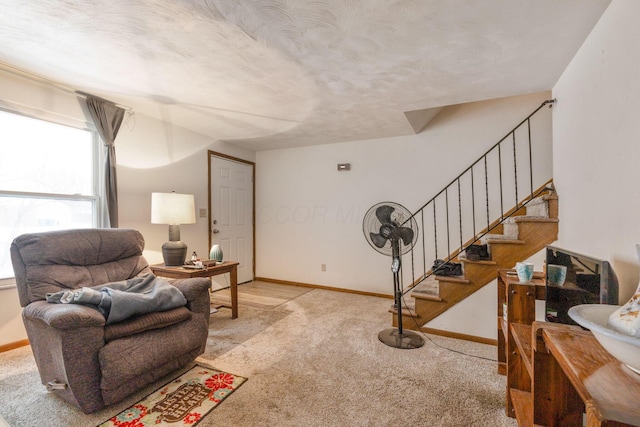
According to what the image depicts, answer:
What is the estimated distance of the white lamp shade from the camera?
267cm

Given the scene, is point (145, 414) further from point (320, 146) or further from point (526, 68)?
point (320, 146)

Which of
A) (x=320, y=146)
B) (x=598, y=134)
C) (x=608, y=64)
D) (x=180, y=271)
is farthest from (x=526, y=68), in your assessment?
(x=180, y=271)

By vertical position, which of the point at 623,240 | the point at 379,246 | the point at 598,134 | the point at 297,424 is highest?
the point at 598,134

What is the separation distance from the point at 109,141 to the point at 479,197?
3.93 m

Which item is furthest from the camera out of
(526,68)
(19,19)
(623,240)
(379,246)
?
(379,246)

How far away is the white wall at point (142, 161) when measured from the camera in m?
2.25

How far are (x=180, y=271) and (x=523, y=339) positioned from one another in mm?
2476

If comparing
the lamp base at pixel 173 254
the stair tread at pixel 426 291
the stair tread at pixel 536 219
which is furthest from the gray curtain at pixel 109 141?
the stair tread at pixel 536 219

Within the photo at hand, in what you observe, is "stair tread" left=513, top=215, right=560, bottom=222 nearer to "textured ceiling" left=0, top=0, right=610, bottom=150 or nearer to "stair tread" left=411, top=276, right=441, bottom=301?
"stair tread" left=411, top=276, right=441, bottom=301

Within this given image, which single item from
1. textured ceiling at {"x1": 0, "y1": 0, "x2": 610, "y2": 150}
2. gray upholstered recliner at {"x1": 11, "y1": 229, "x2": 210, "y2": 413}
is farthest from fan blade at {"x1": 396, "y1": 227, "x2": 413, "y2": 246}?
gray upholstered recliner at {"x1": 11, "y1": 229, "x2": 210, "y2": 413}

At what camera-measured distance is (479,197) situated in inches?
133

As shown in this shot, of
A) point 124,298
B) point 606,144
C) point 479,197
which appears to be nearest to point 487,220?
point 479,197

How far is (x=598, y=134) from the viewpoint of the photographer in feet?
5.19

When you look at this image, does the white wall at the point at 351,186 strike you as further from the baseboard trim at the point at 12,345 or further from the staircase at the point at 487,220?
the baseboard trim at the point at 12,345
